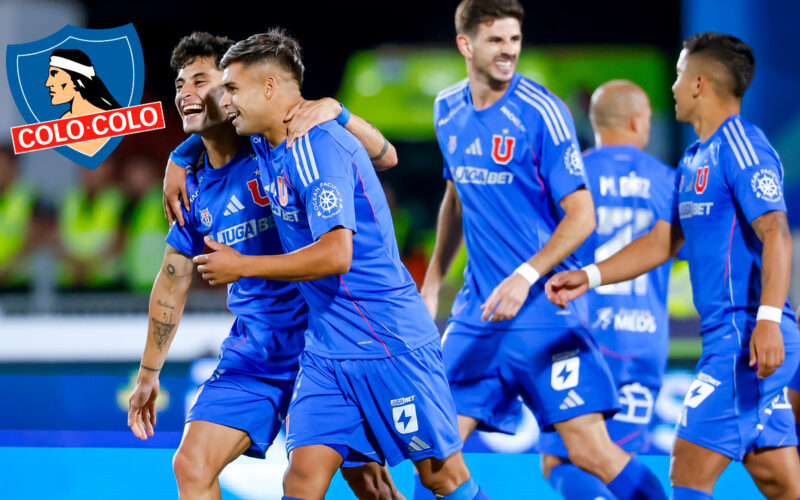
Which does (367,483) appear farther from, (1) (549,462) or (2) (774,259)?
(2) (774,259)

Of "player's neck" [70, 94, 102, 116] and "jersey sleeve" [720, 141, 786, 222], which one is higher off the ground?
"player's neck" [70, 94, 102, 116]

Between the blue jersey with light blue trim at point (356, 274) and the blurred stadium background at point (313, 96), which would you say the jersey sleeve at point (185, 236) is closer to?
the blue jersey with light blue trim at point (356, 274)

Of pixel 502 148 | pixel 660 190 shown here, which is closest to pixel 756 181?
pixel 502 148

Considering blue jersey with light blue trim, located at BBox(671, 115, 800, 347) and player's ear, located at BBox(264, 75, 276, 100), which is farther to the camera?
blue jersey with light blue trim, located at BBox(671, 115, 800, 347)

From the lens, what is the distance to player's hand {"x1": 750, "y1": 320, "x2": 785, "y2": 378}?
277 cm

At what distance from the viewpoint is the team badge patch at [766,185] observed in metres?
2.87

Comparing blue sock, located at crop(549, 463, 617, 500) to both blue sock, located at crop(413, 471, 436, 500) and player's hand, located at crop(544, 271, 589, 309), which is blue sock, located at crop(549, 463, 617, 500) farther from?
player's hand, located at crop(544, 271, 589, 309)

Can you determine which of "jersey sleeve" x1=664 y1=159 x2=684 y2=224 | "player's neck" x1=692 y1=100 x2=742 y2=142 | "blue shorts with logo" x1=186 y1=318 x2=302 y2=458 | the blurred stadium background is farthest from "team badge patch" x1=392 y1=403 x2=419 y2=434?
the blurred stadium background

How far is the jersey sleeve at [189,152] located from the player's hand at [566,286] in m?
1.30

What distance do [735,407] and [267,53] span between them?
1780mm

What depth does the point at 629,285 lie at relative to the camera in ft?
14.0

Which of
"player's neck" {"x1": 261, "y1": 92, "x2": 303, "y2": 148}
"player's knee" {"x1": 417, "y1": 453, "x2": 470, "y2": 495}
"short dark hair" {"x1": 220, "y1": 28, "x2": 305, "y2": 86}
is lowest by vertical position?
"player's knee" {"x1": 417, "y1": 453, "x2": 470, "y2": 495}

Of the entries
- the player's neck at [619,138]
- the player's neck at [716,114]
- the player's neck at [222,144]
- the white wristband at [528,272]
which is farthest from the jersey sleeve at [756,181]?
the player's neck at [222,144]

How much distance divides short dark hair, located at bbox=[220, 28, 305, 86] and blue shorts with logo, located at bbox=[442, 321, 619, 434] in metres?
1.15
